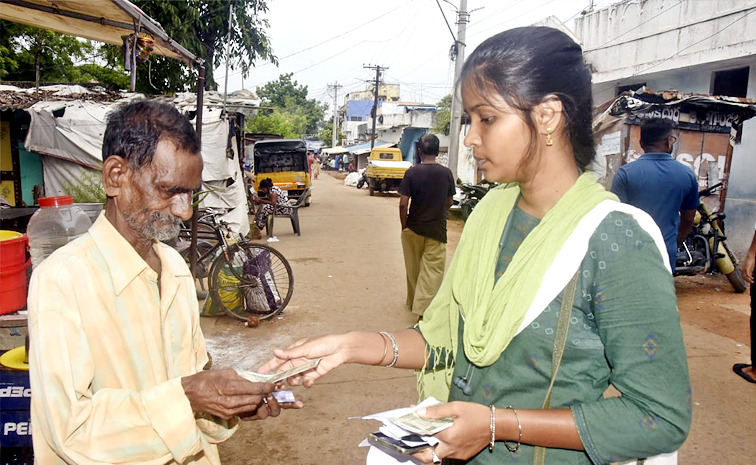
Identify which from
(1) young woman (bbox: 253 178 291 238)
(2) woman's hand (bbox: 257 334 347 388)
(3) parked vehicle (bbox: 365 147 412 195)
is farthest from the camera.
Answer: (3) parked vehicle (bbox: 365 147 412 195)

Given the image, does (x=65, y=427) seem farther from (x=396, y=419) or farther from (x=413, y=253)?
(x=413, y=253)

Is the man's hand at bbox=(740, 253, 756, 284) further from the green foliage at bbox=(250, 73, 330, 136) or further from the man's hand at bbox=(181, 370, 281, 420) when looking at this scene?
the green foliage at bbox=(250, 73, 330, 136)

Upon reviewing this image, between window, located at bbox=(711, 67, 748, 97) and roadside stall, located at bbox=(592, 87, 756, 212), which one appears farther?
window, located at bbox=(711, 67, 748, 97)

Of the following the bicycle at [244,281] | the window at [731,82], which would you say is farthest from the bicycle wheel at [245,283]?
the window at [731,82]

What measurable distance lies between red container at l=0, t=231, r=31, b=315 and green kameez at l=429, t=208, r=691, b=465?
8.84ft

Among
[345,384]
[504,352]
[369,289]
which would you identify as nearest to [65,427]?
[504,352]

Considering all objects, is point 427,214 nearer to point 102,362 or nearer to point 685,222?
point 685,222

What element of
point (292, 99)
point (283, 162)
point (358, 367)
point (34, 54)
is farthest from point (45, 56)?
point (292, 99)

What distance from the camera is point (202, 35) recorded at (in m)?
15.1

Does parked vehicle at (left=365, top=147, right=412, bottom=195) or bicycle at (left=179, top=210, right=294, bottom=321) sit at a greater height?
parked vehicle at (left=365, top=147, right=412, bottom=195)

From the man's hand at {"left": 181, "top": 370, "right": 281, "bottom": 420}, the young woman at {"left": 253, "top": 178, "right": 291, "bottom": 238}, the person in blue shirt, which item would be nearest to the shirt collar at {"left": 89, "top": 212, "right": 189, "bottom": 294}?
the man's hand at {"left": 181, "top": 370, "right": 281, "bottom": 420}

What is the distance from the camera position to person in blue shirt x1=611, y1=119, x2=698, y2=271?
4.49 meters

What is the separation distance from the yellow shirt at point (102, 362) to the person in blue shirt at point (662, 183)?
4314 mm

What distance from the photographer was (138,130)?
4.86 ft
